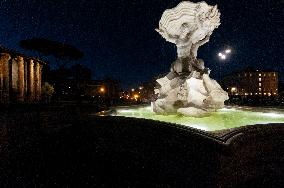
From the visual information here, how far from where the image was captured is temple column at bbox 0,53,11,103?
858 inches

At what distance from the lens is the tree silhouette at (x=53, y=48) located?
3942cm

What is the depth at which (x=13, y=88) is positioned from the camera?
2439 centimetres

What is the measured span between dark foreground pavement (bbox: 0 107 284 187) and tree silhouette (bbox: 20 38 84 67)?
124 ft

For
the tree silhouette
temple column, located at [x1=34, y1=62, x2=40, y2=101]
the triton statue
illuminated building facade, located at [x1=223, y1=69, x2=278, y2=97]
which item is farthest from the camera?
illuminated building facade, located at [x1=223, y1=69, x2=278, y2=97]

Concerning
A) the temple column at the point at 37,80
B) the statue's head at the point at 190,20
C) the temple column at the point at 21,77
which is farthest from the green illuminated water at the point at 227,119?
the temple column at the point at 37,80

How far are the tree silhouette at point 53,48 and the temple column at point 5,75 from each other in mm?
17709

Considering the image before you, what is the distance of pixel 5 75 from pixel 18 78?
105 inches

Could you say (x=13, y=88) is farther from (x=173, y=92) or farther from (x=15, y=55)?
(x=173, y=92)

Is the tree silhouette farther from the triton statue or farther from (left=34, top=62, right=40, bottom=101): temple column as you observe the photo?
the triton statue

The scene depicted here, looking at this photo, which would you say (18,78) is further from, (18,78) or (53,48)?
(53,48)

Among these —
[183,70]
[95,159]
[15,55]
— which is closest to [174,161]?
[95,159]

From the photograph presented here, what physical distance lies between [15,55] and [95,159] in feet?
74.9

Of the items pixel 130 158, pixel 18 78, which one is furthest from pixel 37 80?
pixel 130 158

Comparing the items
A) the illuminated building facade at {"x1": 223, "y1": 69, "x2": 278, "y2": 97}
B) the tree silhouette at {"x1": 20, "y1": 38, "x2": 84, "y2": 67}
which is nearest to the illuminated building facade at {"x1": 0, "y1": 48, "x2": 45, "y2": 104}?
the tree silhouette at {"x1": 20, "y1": 38, "x2": 84, "y2": 67}
